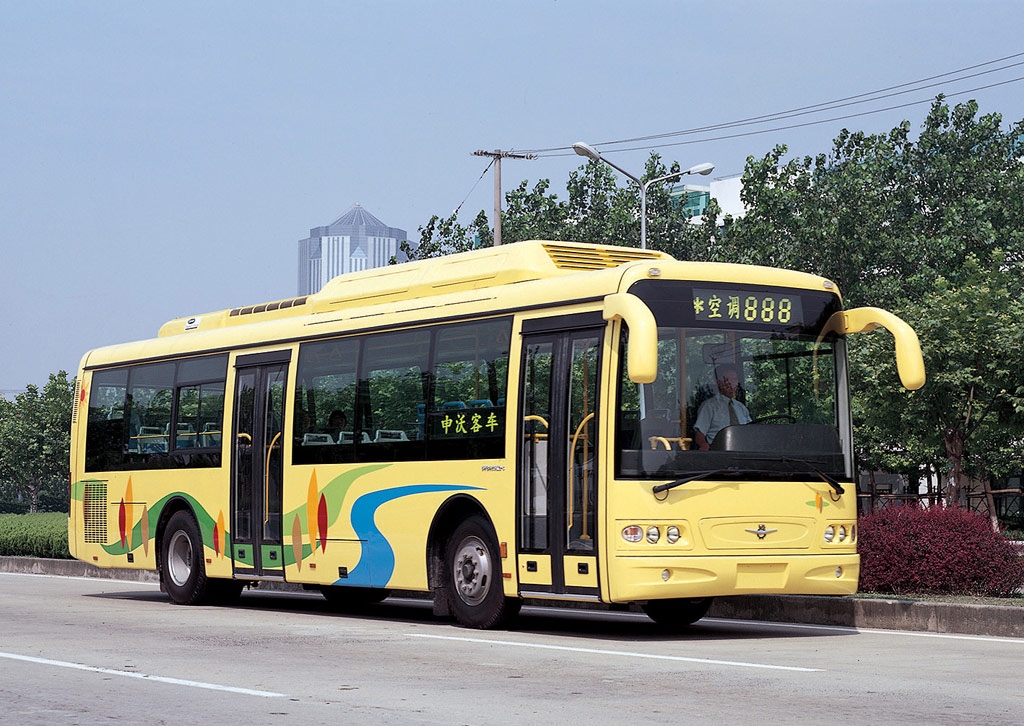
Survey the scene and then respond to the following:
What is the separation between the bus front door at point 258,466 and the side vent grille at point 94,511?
11.1 feet

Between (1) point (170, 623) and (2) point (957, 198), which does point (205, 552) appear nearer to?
(1) point (170, 623)

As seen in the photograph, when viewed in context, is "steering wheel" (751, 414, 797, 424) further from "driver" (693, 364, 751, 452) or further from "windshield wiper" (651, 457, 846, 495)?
"windshield wiper" (651, 457, 846, 495)

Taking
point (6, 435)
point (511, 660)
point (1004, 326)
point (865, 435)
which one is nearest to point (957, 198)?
point (865, 435)

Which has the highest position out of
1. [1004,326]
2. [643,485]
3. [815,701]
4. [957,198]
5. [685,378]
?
[957,198]

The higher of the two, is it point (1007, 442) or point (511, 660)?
point (1007, 442)

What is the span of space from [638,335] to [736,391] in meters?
1.40

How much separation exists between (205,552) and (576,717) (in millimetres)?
11137

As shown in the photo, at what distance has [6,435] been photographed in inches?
3575

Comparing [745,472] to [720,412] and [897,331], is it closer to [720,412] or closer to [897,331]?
[720,412]

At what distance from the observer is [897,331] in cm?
1378

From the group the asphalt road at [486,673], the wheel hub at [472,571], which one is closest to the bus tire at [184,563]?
the asphalt road at [486,673]

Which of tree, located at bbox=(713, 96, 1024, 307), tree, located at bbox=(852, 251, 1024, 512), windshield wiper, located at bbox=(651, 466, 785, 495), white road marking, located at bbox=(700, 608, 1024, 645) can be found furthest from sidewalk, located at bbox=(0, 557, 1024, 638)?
tree, located at bbox=(713, 96, 1024, 307)

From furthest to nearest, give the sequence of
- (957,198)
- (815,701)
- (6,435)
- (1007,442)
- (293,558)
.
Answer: (6,435)
(957,198)
(1007,442)
(293,558)
(815,701)

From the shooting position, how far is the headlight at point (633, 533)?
506 inches
